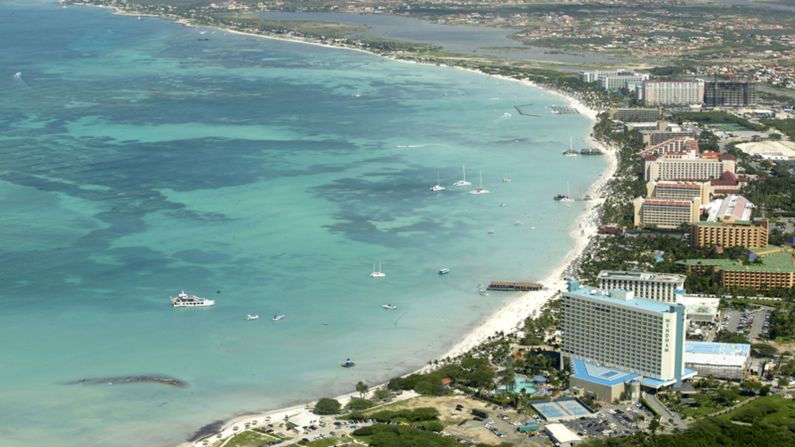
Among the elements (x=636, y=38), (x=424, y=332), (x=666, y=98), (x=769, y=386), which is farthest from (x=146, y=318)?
(x=636, y=38)

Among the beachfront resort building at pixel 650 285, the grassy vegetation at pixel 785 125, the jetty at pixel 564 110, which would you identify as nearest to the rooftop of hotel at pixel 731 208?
the beachfront resort building at pixel 650 285

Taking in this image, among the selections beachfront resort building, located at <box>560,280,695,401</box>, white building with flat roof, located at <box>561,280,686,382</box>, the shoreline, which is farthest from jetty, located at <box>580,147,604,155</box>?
beachfront resort building, located at <box>560,280,695,401</box>

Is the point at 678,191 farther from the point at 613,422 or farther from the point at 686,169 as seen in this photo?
the point at 613,422

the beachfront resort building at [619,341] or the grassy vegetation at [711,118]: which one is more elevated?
the beachfront resort building at [619,341]

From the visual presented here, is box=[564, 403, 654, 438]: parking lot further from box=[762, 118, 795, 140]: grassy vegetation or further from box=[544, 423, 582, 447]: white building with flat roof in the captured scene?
box=[762, 118, 795, 140]: grassy vegetation

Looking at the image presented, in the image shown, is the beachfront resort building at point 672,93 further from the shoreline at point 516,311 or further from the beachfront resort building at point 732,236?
the beachfront resort building at point 732,236
